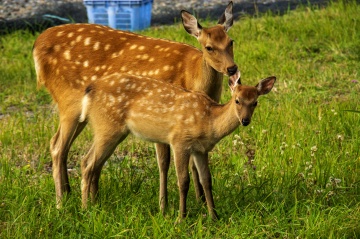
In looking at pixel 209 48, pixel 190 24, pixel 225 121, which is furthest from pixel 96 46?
pixel 225 121

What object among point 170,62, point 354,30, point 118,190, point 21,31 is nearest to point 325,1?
point 354,30

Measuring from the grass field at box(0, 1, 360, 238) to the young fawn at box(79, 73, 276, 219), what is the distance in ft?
0.89

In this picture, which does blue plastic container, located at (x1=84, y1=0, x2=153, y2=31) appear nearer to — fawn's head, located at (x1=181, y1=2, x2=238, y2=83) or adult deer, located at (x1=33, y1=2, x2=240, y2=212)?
adult deer, located at (x1=33, y1=2, x2=240, y2=212)

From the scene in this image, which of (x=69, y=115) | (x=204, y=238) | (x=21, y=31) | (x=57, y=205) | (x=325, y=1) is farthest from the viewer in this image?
(x=325, y=1)

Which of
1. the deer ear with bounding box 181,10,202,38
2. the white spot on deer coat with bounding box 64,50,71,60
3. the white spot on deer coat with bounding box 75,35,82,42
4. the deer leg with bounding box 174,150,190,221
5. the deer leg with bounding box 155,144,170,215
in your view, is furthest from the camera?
the white spot on deer coat with bounding box 75,35,82,42

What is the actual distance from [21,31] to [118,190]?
5.77 metres

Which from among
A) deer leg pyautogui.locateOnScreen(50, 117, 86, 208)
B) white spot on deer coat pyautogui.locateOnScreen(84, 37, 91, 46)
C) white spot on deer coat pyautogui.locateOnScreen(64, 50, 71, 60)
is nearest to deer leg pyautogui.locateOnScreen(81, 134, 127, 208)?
deer leg pyautogui.locateOnScreen(50, 117, 86, 208)

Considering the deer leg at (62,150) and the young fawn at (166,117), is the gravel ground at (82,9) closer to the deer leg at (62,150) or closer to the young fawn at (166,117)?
the deer leg at (62,150)

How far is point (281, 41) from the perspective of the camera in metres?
10.5

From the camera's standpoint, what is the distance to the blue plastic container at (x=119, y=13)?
11.9 m

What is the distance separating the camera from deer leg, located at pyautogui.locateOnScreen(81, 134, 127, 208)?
19.9 feet

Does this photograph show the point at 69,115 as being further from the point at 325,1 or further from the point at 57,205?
the point at 325,1

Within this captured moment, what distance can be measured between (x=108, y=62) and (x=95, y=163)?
1022mm

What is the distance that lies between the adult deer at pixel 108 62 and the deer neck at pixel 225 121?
2.26ft
